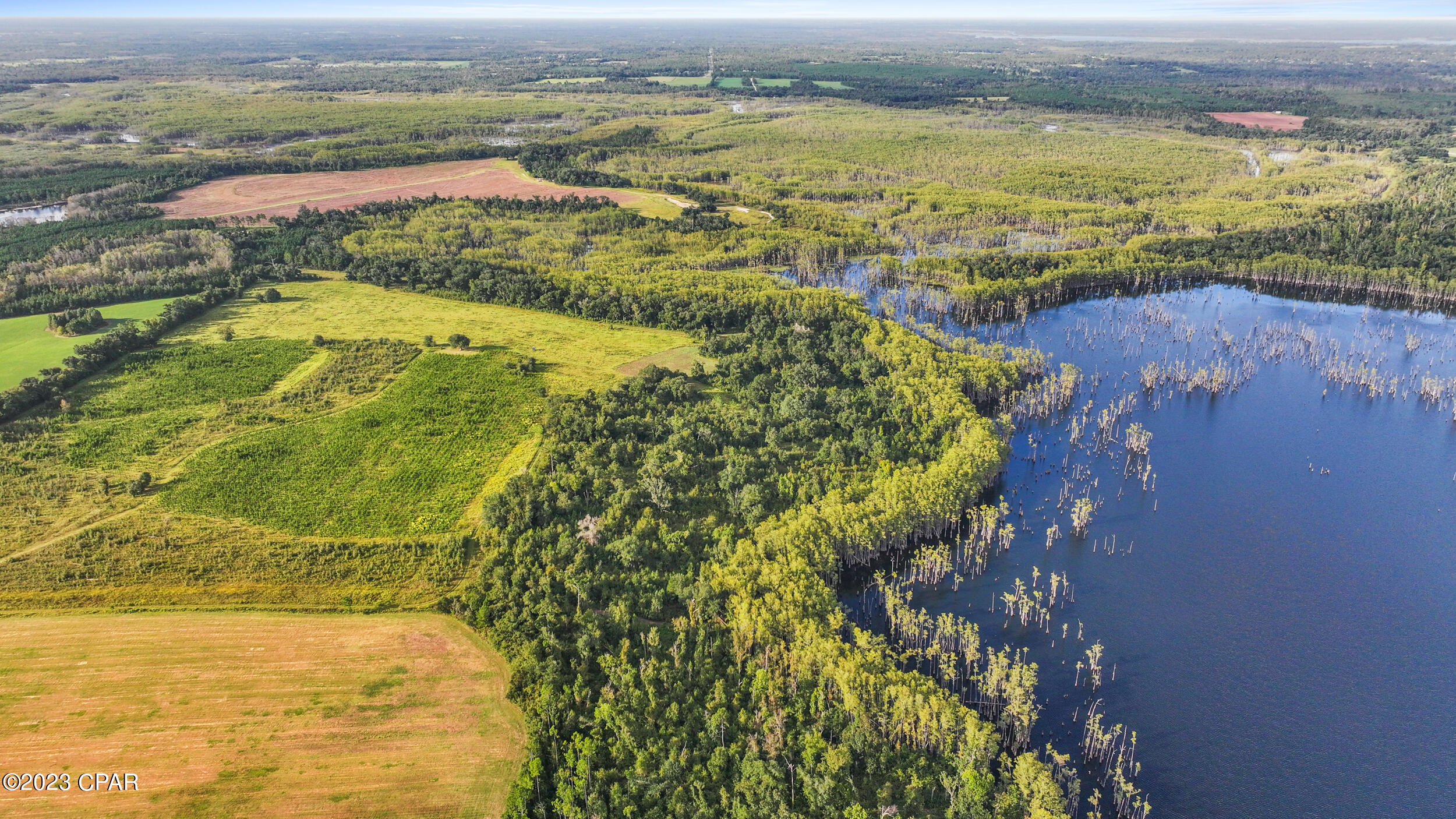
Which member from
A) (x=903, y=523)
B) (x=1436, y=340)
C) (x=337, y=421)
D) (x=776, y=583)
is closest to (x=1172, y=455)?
(x=903, y=523)

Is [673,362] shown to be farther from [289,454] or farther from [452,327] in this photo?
[289,454]

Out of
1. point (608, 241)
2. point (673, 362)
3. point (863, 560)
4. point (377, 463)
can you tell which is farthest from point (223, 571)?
point (608, 241)

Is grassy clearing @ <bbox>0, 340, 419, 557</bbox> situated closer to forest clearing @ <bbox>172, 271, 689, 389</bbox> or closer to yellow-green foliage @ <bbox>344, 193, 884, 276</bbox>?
forest clearing @ <bbox>172, 271, 689, 389</bbox>

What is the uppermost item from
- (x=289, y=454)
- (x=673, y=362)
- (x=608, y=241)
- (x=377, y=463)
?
(x=608, y=241)

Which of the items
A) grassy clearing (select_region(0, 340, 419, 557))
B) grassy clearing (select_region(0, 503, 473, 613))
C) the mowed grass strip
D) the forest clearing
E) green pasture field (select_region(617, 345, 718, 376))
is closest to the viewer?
grassy clearing (select_region(0, 503, 473, 613))

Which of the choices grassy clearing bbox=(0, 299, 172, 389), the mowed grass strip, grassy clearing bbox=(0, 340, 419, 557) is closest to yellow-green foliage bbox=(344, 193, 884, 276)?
grassy clearing bbox=(0, 299, 172, 389)

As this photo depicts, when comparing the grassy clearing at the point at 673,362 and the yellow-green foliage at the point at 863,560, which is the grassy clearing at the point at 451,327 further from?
the yellow-green foliage at the point at 863,560
